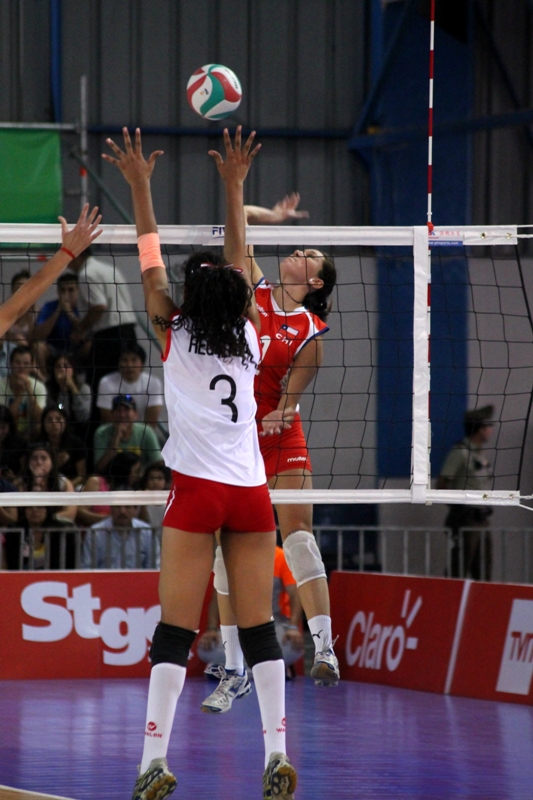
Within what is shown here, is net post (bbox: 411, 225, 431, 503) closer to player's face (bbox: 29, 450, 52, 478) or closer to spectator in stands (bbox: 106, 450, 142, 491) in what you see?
spectator in stands (bbox: 106, 450, 142, 491)

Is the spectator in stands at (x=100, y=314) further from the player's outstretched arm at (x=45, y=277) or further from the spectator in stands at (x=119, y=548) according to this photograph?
the player's outstretched arm at (x=45, y=277)

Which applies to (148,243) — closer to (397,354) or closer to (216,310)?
(216,310)

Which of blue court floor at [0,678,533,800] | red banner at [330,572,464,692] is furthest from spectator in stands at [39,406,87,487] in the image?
red banner at [330,572,464,692]

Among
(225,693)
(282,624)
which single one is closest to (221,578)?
(225,693)

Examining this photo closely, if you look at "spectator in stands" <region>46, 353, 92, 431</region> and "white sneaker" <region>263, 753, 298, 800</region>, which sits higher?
"spectator in stands" <region>46, 353, 92, 431</region>

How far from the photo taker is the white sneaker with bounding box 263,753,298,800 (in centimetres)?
458

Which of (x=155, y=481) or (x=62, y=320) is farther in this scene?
(x=62, y=320)

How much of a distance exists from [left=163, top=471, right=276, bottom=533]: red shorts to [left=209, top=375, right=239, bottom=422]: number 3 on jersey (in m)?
0.29

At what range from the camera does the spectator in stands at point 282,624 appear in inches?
360

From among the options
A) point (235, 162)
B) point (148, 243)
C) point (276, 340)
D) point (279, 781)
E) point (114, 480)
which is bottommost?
point (279, 781)

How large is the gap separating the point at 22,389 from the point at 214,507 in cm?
562

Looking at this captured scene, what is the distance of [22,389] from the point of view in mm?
9883

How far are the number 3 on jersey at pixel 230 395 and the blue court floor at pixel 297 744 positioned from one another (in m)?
1.72

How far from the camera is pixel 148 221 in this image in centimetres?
511
